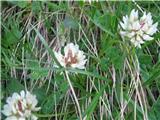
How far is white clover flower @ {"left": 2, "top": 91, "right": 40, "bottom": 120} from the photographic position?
3.57 feet

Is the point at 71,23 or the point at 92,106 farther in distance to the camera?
the point at 71,23

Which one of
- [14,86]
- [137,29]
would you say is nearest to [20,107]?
[14,86]

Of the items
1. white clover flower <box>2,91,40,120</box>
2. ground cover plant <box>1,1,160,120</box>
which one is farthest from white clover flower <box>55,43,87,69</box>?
white clover flower <box>2,91,40,120</box>

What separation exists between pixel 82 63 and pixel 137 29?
0.50ft

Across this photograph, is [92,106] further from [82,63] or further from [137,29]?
[137,29]

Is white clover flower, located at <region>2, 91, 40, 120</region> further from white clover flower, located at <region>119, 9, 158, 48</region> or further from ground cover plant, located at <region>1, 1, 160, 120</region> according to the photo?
white clover flower, located at <region>119, 9, 158, 48</region>

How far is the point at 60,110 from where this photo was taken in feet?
4.03

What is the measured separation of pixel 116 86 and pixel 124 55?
3.1 inches

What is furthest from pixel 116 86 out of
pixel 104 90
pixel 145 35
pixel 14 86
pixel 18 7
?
pixel 18 7

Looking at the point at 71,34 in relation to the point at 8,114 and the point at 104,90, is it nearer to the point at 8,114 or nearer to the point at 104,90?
the point at 104,90

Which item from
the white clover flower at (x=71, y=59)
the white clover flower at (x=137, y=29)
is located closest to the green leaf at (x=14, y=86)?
the white clover flower at (x=71, y=59)

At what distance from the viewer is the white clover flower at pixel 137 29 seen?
1153 millimetres

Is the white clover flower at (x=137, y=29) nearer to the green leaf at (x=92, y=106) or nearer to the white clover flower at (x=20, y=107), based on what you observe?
the green leaf at (x=92, y=106)

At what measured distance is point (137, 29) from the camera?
115cm
